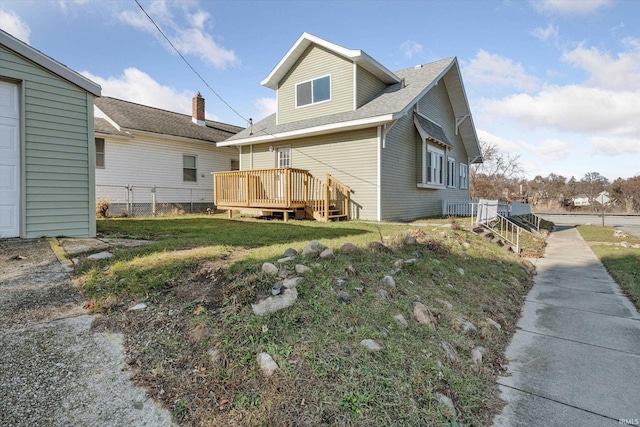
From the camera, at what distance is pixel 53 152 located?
599 centimetres

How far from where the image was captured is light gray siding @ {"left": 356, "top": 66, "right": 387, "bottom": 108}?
37.7 ft

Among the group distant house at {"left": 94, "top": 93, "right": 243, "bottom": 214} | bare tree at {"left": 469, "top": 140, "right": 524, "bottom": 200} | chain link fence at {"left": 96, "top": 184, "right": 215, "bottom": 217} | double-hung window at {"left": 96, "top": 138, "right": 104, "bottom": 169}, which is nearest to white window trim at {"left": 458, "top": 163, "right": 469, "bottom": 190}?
bare tree at {"left": 469, "top": 140, "right": 524, "bottom": 200}

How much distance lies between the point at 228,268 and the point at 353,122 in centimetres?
787

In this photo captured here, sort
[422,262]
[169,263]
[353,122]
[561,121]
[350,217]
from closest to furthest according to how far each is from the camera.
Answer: [169,263] < [422,262] < [353,122] < [350,217] < [561,121]

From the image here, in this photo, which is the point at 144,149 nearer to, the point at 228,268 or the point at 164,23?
the point at 164,23

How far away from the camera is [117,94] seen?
617 inches

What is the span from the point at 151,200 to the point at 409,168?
10.8 m

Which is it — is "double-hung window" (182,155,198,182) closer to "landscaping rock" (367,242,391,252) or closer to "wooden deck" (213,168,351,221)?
"wooden deck" (213,168,351,221)

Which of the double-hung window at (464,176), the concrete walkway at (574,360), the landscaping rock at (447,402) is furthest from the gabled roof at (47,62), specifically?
the double-hung window at (464,176)

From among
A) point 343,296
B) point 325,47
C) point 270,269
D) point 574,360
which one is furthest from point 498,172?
point 270,269

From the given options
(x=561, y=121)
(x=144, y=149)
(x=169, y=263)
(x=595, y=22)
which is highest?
(x=561, y=121)

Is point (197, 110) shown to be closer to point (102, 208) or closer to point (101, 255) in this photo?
point (102, 208)

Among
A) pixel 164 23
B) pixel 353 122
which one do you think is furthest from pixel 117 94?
pixel 353 122

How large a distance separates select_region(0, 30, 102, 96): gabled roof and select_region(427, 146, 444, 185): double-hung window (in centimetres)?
1097
